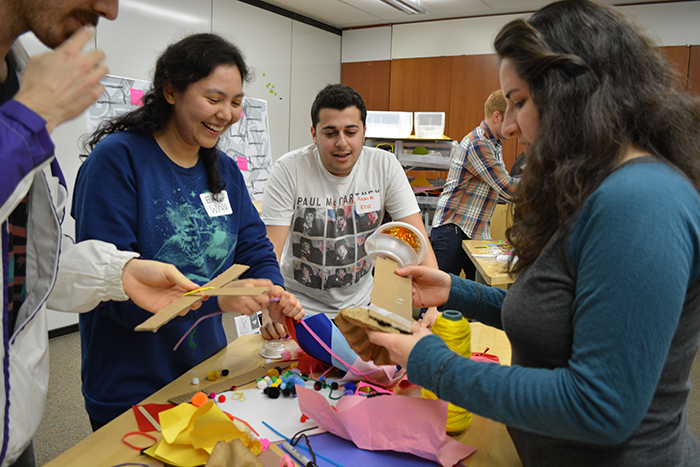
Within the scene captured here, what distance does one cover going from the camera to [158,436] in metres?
1.09

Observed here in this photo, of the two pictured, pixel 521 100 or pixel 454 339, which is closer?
pixel 521 100

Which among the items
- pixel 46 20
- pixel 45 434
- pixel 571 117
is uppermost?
pixel 46 20

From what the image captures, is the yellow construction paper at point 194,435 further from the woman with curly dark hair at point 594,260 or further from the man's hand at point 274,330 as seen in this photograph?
the man's hand at point 274,330

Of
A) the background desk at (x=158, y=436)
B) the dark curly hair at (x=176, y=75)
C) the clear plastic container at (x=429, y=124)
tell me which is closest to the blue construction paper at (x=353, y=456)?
the background desk at (x=158, y=436)

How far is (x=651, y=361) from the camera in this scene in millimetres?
712

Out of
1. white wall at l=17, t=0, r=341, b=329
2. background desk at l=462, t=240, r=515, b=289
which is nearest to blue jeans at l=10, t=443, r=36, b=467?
background desk at l=462, t=240, r=515, b=289

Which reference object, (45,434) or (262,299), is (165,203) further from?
(45,434)

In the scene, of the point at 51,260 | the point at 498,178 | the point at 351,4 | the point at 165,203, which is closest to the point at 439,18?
the point at 351,4

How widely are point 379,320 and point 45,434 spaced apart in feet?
7.94

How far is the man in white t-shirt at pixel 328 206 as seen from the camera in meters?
2.11

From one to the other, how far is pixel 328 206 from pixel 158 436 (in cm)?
126

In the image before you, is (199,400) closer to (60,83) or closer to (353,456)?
(353,456)

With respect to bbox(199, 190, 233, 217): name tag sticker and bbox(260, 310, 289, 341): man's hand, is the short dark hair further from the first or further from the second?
bbox(260, 310, 289, 341): man's hand

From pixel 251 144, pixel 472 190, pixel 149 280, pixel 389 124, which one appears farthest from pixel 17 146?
pixel 389 124
